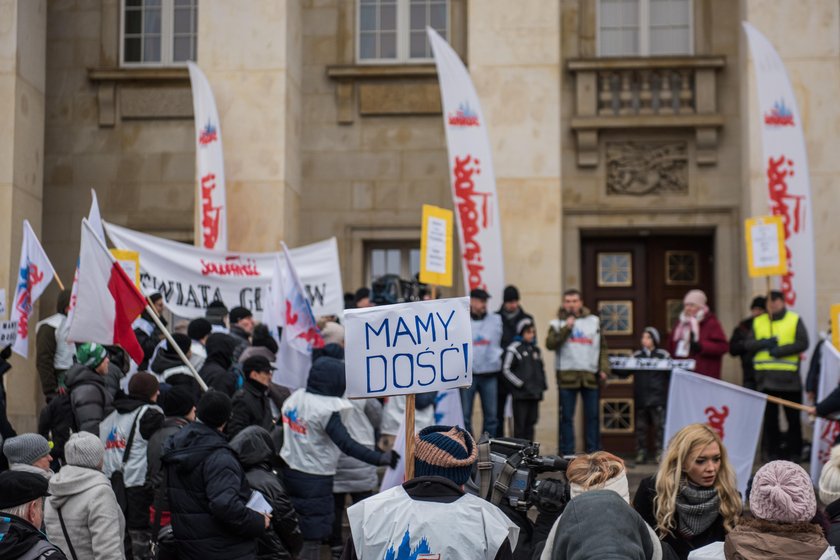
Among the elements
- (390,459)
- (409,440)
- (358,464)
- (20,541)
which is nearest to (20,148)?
(358,464)

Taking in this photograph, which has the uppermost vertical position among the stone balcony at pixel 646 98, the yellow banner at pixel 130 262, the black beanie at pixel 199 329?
the stone balcony at pixel 646 98

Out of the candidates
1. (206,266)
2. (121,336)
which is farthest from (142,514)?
(206,266)

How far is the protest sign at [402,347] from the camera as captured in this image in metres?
6.75

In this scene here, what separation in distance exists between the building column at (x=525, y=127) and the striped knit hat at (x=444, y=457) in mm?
10484

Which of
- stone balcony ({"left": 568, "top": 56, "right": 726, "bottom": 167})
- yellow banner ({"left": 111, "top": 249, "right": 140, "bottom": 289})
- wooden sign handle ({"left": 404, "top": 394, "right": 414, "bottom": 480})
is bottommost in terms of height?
wooden sign handle ({"left": 404, "top": 394, "right": 414, "bottom": 480})

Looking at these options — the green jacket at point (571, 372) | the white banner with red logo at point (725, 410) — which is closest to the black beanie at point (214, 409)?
the white banner with red logo at point (725, 410)

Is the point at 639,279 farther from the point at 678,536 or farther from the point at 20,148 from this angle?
the point at 678,536

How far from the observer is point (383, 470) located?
13242 mm

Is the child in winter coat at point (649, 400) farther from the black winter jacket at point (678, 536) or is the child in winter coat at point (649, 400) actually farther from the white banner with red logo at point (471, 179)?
the black winter jacket at point (678, 536)

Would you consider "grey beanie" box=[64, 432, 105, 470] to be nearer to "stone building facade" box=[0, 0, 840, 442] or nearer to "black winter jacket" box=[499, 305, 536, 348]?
"black winter jacket" box=[499, 305, 536, 348]

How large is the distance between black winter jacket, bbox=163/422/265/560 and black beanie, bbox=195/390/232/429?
0.19 ft

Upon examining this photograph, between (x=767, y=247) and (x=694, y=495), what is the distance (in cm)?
804

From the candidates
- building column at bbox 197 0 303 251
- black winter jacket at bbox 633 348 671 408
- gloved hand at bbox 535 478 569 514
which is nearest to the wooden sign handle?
gloved hand at bbox 535 478 569 514

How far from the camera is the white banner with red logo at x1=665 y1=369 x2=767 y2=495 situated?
11.2 metres
